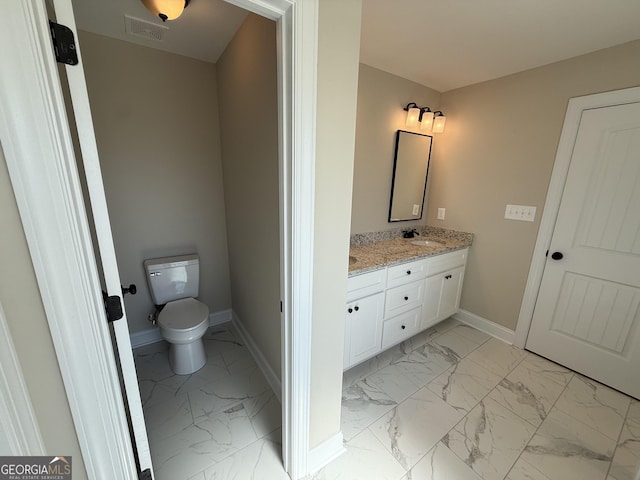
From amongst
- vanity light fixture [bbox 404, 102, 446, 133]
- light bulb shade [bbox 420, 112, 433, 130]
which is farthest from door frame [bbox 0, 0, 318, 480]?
light bulb shade [bbox 420, 112, 433, 130]

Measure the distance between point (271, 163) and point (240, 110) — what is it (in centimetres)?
67

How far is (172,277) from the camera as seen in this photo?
2.06 meters

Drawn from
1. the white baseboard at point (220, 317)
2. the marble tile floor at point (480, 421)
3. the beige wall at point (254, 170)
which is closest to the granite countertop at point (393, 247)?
the beige wall at point (254, 170)

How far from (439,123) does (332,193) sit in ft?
7.03

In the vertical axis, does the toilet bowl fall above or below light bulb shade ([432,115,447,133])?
below

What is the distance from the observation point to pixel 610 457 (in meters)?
1.38

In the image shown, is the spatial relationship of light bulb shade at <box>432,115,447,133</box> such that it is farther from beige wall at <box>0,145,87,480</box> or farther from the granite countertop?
beige wall at <box>0,145,87,480</box>

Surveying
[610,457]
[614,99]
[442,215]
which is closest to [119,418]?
[610,457]

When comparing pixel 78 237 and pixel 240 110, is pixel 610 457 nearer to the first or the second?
pixel 78 237

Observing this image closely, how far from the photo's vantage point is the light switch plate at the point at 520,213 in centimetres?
212

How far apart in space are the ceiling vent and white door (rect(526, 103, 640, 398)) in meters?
3.08

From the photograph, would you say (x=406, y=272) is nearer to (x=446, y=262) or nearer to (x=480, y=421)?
(x=446, y=262)

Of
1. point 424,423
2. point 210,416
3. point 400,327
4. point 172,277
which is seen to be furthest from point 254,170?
point 424,423

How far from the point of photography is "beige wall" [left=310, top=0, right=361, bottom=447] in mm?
917
